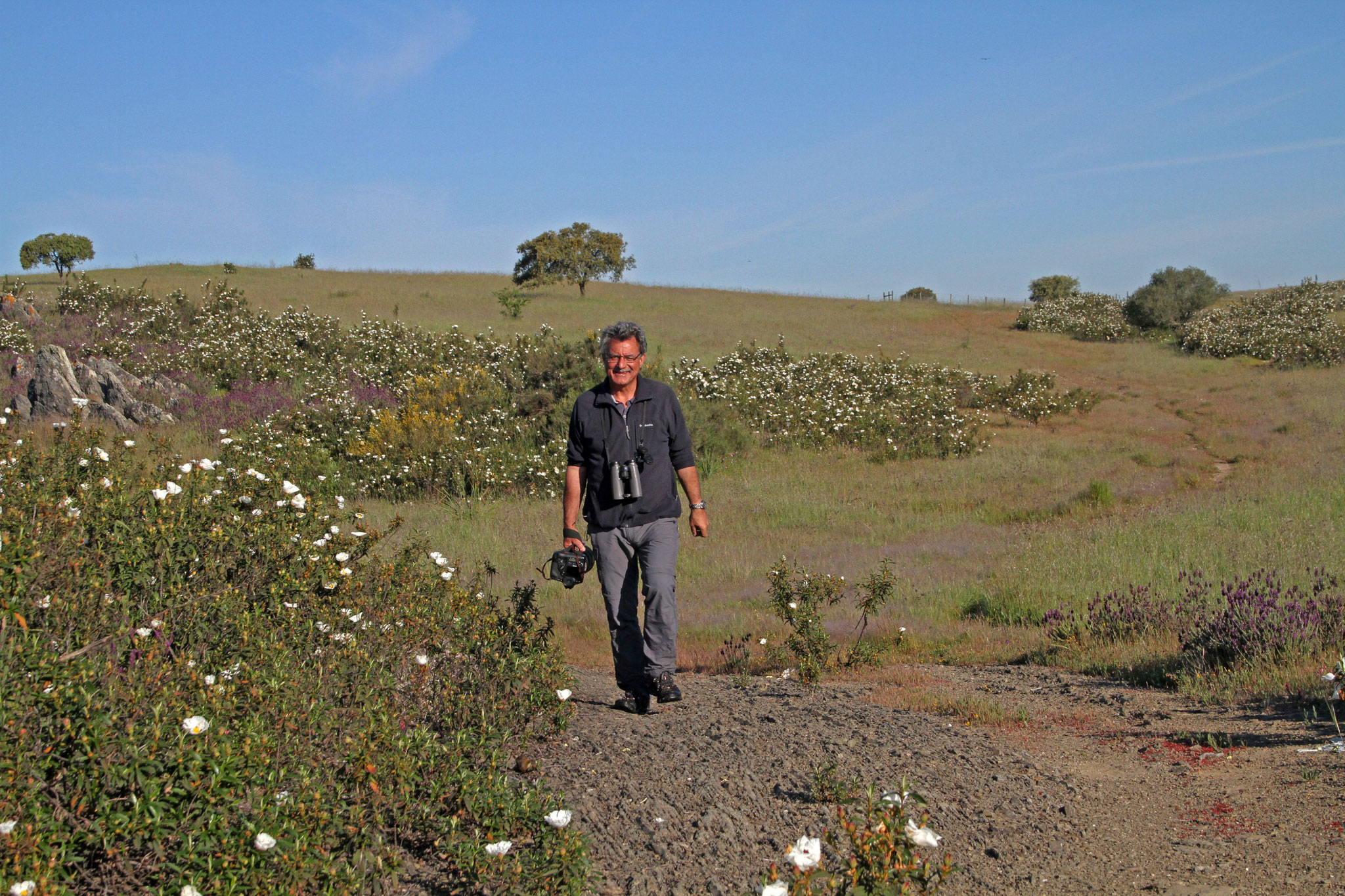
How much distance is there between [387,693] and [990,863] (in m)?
2.19

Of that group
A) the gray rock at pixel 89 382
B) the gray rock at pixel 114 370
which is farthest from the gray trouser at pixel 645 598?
the gray rock at pixel 114 370

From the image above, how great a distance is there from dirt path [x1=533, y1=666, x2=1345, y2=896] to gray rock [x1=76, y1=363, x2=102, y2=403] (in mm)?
14033

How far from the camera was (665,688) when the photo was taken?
4836 millimetres

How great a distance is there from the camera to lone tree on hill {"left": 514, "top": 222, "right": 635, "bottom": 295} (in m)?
47.8

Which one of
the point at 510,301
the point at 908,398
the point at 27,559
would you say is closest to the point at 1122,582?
the point at 27,559

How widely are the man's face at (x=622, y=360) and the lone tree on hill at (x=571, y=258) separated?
4324 centimetres

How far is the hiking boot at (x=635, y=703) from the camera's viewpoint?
4793 millimetres

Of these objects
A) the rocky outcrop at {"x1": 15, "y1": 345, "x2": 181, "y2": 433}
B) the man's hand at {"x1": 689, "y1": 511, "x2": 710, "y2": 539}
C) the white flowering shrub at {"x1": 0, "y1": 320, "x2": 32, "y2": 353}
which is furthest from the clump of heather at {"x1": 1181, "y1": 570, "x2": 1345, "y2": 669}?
the white flowering shrub at {"x1": 0, "y1": 320, "x2": 32, "y2": 353}

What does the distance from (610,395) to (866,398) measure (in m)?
16.1

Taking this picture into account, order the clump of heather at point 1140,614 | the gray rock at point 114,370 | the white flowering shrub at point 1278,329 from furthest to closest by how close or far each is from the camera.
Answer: the white flowering shrub at point 1278,329 < the gray rock at point 114,370 < the clump of heather at point 1140,614

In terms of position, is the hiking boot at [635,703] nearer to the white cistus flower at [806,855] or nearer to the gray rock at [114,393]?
the white cistus flower at [806,855]

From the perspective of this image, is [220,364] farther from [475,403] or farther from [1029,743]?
[1029,743]

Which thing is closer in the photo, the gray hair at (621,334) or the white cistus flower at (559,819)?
the white cistus flower at (559,819)

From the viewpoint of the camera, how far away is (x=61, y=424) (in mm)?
5762
